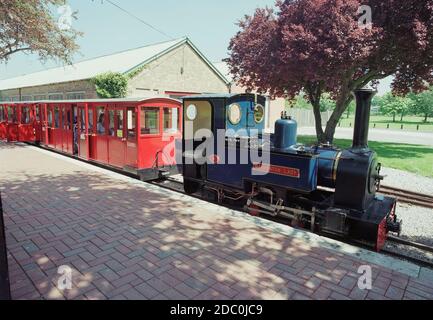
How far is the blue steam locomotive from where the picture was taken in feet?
16.3

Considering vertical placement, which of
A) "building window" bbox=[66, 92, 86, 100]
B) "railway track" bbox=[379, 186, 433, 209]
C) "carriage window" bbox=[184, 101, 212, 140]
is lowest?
"railway track" bbox=[379, 186, 433, 209]

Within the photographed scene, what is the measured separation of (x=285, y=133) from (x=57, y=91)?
24.6 m

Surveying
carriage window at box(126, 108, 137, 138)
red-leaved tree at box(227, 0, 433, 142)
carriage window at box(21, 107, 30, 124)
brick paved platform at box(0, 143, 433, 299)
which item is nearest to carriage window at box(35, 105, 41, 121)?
carriage window at box(21, 107, 30, 124)

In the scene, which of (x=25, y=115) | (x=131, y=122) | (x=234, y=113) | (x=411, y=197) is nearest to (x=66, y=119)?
(x=131, y=122)

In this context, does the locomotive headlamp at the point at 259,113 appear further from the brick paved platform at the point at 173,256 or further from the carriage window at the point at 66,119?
the carriage window at the point at 66,119

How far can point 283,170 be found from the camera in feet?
18.6

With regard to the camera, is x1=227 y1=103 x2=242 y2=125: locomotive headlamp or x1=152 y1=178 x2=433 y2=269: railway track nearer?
x1=152 y1=178 x2=433 y2=269: railway track

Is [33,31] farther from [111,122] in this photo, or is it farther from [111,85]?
[111,122]

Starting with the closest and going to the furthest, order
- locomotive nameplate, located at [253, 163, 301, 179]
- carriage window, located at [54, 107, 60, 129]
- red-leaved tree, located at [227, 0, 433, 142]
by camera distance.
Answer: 1. locomotive nameplate, located at [253, 163, 301, 179]
2. red-leaved tree, located at [227, 0, 433, 142]
3. carriage window, located at [54, 107, 60, 129]

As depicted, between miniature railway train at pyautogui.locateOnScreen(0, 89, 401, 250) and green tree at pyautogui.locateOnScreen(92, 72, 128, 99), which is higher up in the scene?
green tree at pyautogui.locateOnScreen(92, 72, 128, 99)

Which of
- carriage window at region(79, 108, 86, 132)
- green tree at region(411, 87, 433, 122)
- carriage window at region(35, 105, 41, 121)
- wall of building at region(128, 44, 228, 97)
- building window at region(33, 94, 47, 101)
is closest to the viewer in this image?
carriage window at region(79, 108, 86, 132)

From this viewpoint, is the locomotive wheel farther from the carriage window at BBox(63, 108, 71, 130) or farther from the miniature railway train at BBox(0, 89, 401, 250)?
the carriage window at BBox(63, 108, 71, 130)

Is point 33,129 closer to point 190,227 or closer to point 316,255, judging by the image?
point 190,227
